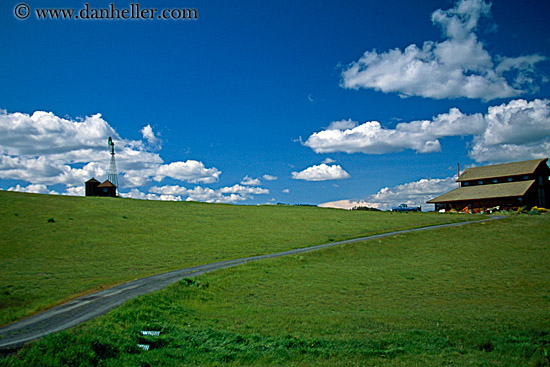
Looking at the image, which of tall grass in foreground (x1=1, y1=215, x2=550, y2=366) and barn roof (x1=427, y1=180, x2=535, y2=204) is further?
barn roof (x1=427, y1=180, x2=535, y2=204)

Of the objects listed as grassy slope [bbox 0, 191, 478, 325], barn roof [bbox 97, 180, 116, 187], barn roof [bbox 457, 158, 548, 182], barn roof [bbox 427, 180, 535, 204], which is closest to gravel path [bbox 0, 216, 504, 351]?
grassy slope [bbox 0, 191, 478, 325]

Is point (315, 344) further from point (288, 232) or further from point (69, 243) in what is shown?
point (288, 232)

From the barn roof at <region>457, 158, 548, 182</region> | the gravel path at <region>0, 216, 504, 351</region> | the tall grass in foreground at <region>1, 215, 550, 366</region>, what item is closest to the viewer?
the tall grass in foreground at <region>1, 215, 550, 366</region>

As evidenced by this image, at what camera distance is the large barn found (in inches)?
2943

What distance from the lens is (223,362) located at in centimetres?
1084

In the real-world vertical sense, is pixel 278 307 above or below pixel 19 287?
below

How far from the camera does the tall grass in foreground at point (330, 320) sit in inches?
427

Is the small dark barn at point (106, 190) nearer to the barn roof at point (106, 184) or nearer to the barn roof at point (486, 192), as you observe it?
the barn roof at point (106, 184)

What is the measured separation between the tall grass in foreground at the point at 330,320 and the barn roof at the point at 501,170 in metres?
54.5

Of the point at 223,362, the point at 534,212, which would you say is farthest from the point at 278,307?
the point at 534,212

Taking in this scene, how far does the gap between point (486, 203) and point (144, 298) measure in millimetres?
78311

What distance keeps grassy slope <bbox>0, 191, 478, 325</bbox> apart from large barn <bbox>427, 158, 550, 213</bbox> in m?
24.0

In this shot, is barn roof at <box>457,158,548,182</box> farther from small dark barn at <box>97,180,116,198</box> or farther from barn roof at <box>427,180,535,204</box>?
small dark barn at <box>97,180,116,198</box>

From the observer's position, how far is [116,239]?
4247cm
